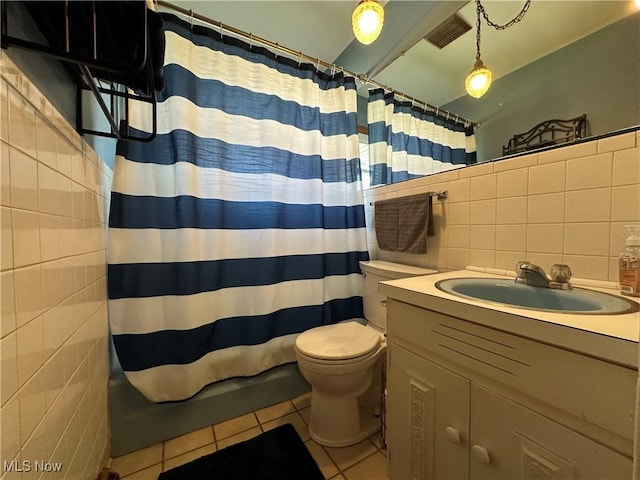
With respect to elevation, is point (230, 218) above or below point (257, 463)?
above

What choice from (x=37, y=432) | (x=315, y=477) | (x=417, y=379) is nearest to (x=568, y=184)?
(x=417, y=379)

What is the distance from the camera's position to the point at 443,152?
142 centimetres

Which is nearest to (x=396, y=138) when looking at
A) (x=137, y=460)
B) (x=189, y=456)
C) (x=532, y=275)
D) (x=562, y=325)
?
(x=532, y=275)

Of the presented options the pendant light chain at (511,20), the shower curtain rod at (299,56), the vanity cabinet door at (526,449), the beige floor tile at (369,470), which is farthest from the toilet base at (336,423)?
the pendant light chain at (511,20)

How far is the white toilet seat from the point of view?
1.05 m

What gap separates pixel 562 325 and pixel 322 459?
1.08 m

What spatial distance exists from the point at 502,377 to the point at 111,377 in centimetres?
149

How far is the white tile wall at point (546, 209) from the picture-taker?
0.74 metres

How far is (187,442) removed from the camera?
1.16m

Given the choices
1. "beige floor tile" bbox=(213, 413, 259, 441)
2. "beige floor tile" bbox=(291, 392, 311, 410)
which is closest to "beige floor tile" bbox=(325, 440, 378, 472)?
"beige floor tile" bbox=(291, 392, 311, 410)

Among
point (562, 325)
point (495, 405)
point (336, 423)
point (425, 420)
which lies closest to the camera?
point (562, 325)

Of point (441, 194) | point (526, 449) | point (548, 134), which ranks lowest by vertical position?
point (526, 449)

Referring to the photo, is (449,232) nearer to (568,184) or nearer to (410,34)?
(568,184)

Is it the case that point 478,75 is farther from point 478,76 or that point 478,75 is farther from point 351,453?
point 351,453
